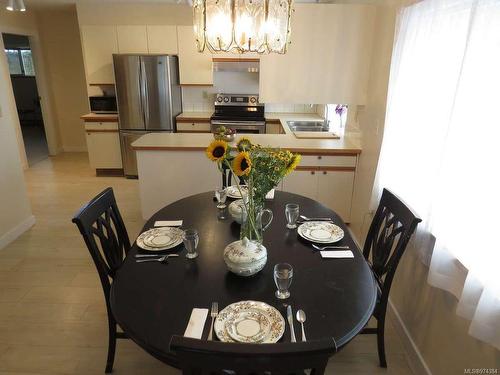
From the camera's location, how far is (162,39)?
181 inches

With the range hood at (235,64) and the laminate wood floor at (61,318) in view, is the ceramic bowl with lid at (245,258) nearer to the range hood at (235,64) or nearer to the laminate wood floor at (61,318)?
the laminate wood floor at (61,318)

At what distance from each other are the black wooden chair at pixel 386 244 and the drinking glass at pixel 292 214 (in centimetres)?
48

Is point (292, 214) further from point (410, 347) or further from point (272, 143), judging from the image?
point (272, 143)

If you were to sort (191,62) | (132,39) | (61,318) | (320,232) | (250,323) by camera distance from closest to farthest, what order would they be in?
1. (250,323)
2. (320,232)
3. (61,318)
4. (132,39)
5. (191,62)

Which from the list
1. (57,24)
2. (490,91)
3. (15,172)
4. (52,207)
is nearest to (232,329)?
(490,91)

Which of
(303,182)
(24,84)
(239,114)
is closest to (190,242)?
(303,182)

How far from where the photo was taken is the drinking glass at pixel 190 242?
1501 mm

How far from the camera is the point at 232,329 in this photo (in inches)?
42.9

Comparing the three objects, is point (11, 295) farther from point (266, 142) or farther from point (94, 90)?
point (94, 90)

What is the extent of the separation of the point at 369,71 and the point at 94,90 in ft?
13.4

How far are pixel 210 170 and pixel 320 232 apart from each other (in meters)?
1.74

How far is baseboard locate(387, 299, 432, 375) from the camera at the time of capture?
5.80 ft

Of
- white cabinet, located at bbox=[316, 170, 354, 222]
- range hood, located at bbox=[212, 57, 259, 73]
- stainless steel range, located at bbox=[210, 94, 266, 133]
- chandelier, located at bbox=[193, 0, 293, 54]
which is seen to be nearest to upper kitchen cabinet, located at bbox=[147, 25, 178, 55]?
range hood, located at bbox=[212, 57, 259, 73]

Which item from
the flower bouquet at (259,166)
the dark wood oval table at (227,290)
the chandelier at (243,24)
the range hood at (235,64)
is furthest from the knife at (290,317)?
the range hood at (235,64)
